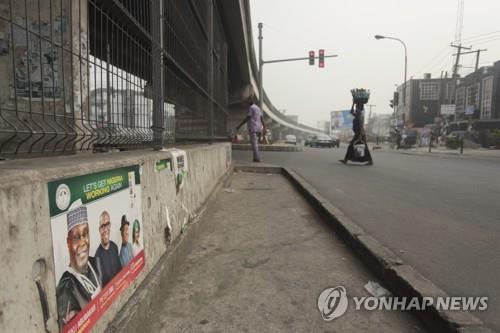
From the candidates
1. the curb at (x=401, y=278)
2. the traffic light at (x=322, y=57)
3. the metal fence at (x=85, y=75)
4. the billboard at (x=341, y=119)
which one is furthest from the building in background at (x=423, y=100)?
the metal fence at (x=85, y=75)

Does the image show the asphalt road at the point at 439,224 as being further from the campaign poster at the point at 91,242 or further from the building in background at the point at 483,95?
the building in background at the point at 483,95

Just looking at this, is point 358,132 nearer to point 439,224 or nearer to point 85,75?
point 439,224

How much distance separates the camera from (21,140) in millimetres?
1683

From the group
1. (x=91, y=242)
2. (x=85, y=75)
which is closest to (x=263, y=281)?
(x=91, y=242)

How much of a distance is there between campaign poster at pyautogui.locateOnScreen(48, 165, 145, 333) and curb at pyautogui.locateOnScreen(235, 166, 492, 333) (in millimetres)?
1822

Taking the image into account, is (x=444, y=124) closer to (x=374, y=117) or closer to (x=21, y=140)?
(x=21, y=140)

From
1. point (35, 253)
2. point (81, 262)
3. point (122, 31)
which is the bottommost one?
point (81, 262)

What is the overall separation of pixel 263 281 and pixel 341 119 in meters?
82.3

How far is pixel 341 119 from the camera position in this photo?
8106cm

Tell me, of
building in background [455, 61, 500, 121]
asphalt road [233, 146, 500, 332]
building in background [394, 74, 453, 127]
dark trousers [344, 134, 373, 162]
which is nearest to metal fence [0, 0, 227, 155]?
asphalt road [233, 146, 500, 332]

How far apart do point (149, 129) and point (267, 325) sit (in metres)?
2.04

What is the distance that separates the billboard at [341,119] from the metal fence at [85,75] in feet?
255

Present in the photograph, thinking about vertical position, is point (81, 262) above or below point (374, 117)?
below

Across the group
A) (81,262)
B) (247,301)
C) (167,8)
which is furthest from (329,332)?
(167,8)
